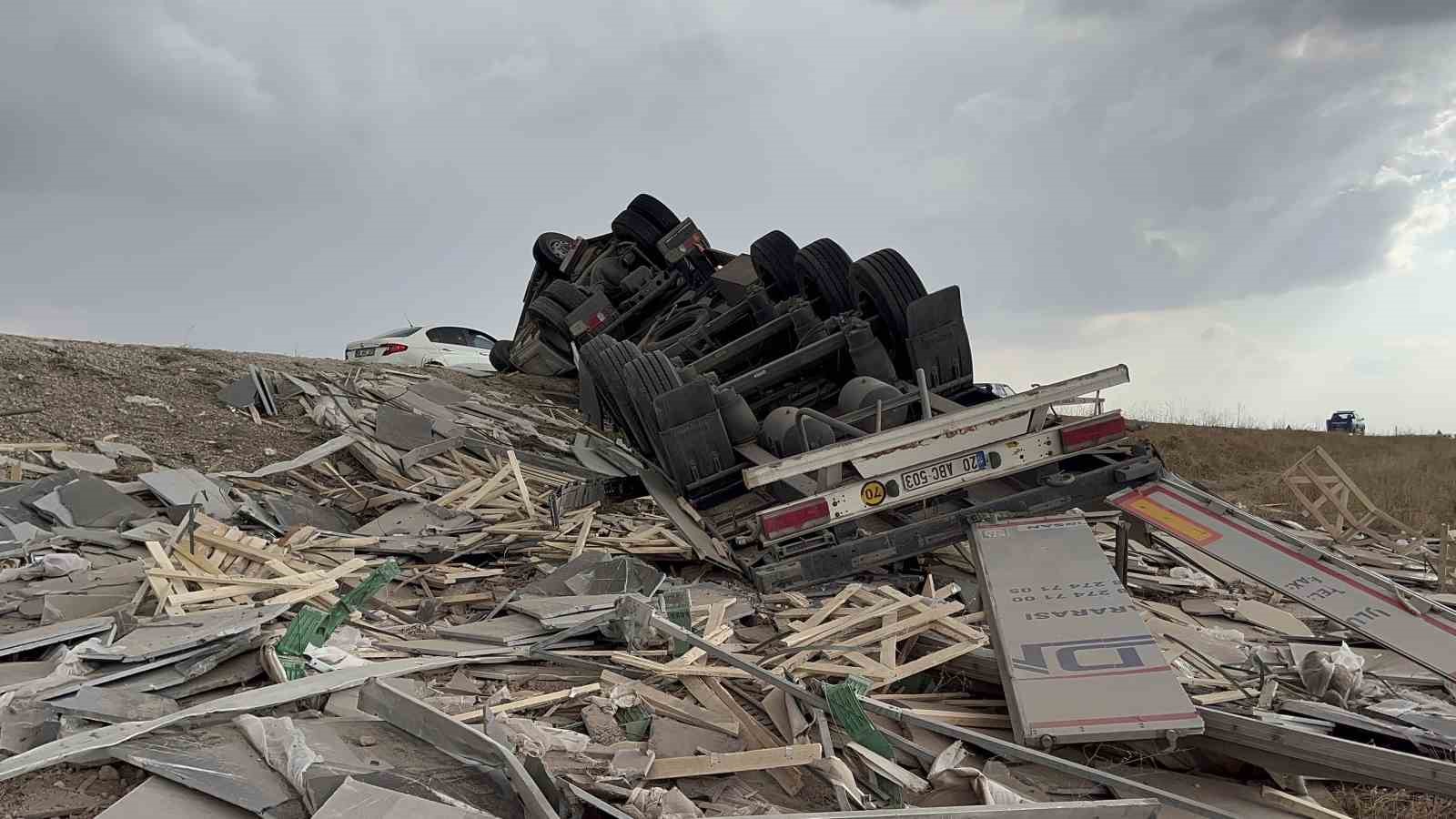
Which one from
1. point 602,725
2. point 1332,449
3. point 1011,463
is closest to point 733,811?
point 602,725

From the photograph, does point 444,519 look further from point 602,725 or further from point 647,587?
point 602,725

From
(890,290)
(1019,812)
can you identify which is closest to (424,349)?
(890,290)

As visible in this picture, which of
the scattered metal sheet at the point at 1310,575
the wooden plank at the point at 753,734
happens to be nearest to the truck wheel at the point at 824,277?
the scattered metal sheet at the point at 1310,575

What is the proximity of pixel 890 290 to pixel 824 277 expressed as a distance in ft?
3.41

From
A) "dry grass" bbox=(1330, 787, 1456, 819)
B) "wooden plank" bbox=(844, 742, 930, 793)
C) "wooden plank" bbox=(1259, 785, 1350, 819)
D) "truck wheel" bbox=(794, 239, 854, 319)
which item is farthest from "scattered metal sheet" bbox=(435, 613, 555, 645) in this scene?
"truck wheel" bbox=(794, 239, 854, 319)

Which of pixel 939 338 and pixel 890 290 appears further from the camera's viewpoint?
pixel 890 290

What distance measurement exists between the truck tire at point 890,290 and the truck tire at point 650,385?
2177mm

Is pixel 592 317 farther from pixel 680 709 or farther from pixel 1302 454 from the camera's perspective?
pixel 1302 454

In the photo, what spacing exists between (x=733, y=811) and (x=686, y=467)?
12.3 ft

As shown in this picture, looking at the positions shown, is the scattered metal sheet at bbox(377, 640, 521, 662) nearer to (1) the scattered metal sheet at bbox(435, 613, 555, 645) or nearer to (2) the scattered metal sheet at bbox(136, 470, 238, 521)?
(1) the scattered metal sheet at bbox(435, 613, 555, 645)

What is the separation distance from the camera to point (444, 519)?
799 cm

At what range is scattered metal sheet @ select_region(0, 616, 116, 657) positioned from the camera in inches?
190

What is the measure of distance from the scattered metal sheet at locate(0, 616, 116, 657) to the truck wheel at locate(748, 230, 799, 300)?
22.1 ft

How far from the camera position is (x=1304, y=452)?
16.4 meters
